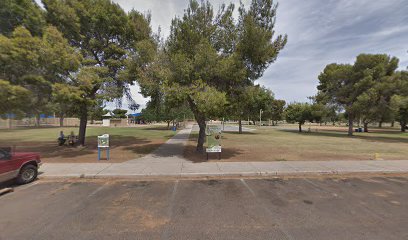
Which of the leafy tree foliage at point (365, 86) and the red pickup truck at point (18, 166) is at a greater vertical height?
the leafy tree foliage at point (365, 86)

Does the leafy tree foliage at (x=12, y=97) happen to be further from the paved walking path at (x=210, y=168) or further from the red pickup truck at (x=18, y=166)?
the paved walking path at (x=210, y=168)

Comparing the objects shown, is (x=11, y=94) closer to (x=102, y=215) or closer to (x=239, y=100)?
(x=102, y=215)

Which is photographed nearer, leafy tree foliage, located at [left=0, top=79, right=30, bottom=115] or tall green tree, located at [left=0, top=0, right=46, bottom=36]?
leafy tree foliage, located at [left=0, top=79, right=30, bottom=115]

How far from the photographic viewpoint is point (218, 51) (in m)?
10.9

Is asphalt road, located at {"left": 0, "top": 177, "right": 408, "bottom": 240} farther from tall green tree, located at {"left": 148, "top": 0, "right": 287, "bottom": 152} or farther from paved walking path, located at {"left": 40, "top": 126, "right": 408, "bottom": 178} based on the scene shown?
tall green tree, located at {"left": 148, "top": 0, "right": 287, "bottom": 152}

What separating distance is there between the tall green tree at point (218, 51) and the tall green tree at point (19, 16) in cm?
722

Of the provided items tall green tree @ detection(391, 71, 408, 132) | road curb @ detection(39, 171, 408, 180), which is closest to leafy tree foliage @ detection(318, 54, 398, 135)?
tall green tree @ detection(391, 71, 408, 132)

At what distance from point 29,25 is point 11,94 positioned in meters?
4.55

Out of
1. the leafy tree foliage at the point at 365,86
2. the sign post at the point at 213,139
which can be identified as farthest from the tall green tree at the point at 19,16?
the leafy tree foliage at the point at 365,86

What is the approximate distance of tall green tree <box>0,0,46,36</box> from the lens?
9609 millimetres

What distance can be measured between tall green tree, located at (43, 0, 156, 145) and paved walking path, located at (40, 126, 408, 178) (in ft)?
12.9

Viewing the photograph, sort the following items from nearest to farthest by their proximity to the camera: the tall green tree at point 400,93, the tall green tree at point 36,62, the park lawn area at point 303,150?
the tall green tree at point 36,62, the park lawn area at point 303,150, the tall green tree at point 400,93

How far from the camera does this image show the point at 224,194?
588 centimetres

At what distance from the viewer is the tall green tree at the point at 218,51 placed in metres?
9.35
